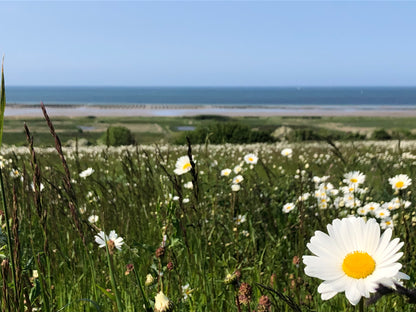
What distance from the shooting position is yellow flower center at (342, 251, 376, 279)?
3.25ft

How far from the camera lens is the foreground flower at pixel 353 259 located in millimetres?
936

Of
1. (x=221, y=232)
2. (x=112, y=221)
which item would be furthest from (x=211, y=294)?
(x=112, y=221)

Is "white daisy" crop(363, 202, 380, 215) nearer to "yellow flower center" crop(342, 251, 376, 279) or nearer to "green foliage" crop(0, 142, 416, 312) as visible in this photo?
"green foliage" crop(0, 142, 416, 312)

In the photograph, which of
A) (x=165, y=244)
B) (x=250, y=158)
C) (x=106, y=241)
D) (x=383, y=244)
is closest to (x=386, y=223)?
(x=165, y=244)

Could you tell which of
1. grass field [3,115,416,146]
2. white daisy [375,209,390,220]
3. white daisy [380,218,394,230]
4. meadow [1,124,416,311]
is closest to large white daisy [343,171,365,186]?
meadow [1,124,416,311]

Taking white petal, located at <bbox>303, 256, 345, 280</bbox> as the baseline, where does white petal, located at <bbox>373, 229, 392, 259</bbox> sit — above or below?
above

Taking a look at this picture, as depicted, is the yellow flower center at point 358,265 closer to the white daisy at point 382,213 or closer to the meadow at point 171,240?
the meadow at point 171,240

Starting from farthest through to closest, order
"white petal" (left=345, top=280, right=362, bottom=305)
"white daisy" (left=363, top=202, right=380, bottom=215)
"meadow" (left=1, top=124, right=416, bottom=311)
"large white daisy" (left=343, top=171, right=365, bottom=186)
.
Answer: "large white daisy" (left=343, top=171, right=365, bottom=186) → "white daisy" (left=363, top=202, right=380, bottom=215) → "meadow" (left=1, top=124, right=416, bottom=311) → "white petal" (left=345, top=280, right=362, bottom=305)

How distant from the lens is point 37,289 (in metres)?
1.51

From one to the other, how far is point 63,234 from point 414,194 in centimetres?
282

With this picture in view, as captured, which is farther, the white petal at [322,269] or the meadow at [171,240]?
the meadow at [171,240]

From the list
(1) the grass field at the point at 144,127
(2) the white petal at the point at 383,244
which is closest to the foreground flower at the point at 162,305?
(2) the white petal at the point at 383,244

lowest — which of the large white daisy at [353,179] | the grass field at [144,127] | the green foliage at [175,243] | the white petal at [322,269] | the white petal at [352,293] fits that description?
the grass field at [144,127]

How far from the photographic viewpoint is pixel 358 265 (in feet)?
3.29
